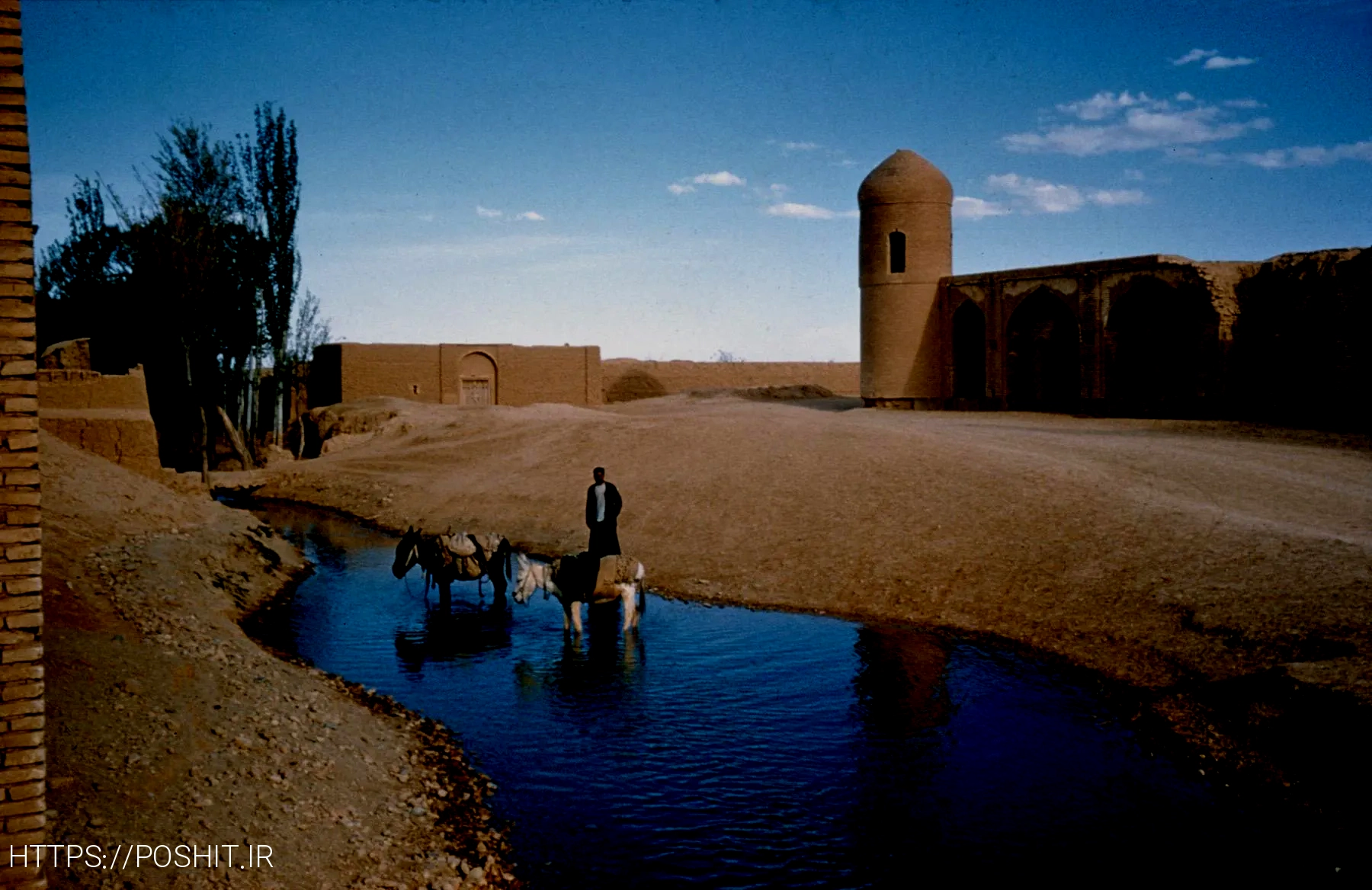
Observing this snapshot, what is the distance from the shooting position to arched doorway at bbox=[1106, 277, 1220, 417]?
3167 centimetres

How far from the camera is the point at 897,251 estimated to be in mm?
38719

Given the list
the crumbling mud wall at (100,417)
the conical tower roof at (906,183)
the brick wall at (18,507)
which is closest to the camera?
the brick wall at (18,507)

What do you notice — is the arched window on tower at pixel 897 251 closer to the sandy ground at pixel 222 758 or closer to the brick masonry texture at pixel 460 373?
the brick masonry texture at pixel 460 373

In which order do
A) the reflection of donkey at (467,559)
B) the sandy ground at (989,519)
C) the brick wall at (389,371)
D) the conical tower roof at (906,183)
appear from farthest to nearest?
the brick wall at (389,371), the conical tower roof at (906,183), the reflection of donkey at (467,559), the sandy ground at (989,519)

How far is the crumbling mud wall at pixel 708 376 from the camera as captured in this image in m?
49.8

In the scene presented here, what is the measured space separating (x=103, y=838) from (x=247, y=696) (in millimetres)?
3594

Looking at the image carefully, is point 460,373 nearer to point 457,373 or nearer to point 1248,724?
point 457,373

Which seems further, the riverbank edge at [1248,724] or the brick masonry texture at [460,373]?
the brick masonry texture at [460,373]

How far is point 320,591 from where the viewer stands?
60.5 feet

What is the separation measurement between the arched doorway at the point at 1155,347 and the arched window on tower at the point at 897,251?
313 inches

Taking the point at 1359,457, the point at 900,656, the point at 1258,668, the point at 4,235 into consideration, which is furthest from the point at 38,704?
the point at 1359,457

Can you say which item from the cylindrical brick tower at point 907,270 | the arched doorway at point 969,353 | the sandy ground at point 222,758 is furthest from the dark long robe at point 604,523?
the arched doorway at point 969,353

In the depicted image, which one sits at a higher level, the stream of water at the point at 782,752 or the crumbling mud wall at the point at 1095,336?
the crumbling mud wall at the point at 1095,336

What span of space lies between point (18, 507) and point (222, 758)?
11.8ft
